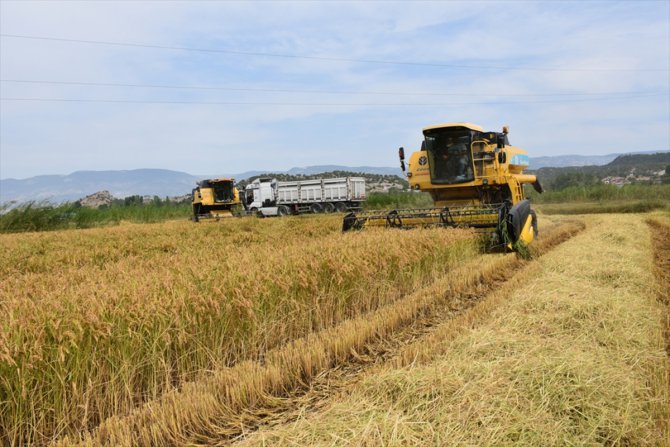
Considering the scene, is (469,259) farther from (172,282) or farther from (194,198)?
(194,198)

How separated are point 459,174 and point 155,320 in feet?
28.7

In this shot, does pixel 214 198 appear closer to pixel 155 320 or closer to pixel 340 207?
pixel 340 207

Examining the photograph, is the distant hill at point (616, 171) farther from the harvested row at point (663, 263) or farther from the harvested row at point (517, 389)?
the harvested row at point (517, 389)

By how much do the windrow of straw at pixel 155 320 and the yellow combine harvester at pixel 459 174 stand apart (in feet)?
11.6

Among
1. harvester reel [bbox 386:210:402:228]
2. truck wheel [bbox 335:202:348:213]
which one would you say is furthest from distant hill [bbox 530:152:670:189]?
harvester reel [bbox 386:210:402:228]

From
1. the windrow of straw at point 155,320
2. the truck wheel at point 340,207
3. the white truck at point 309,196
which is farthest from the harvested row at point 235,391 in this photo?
the white truck at point 309,196

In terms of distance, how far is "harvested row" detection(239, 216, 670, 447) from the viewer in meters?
2.47

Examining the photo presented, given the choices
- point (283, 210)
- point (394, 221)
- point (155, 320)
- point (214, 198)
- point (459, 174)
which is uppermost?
point (214, 198)

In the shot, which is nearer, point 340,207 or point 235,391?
point 235,391

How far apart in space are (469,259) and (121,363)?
19.5ft

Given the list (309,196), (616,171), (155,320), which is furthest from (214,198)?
(616,171)

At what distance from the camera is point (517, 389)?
9.40ft

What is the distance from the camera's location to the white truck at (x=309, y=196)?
2977 cm

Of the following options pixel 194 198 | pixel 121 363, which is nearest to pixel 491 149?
pixel 121 363
